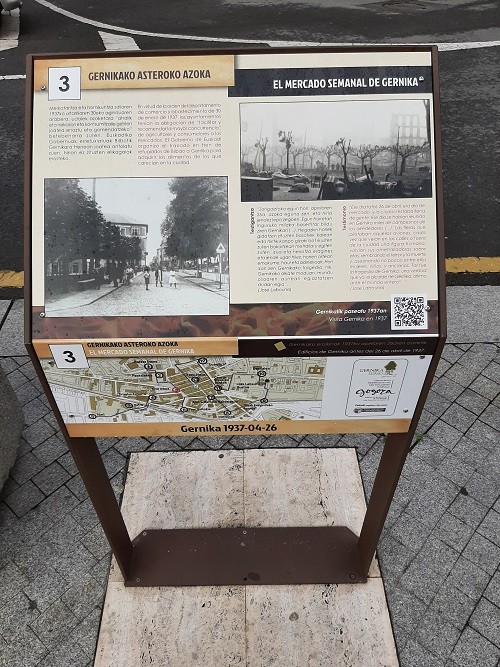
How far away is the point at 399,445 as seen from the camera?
2.06 meters

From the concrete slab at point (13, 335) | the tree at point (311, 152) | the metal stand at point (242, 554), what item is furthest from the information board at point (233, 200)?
the concrete slab at point (13, 335)

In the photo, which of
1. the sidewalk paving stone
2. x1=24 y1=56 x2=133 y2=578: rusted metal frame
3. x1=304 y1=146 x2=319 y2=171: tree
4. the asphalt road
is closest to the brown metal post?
x1=24 y1=56 x2=133 y2=578: rusted metal frame

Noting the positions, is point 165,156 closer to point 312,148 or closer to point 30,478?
point 312,148

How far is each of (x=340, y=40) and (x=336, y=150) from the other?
7.24 metres

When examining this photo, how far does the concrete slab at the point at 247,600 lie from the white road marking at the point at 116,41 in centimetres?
675

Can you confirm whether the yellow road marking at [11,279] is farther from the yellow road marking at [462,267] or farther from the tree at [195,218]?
the tree at [195,218]

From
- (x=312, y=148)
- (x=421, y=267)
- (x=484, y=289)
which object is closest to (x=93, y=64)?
(x=312, y=148)

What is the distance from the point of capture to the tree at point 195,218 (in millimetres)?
1652

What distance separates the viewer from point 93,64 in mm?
1655

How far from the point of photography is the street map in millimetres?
1762

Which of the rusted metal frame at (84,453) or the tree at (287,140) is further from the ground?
the tree at (287,140)

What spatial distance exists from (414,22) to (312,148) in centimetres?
817

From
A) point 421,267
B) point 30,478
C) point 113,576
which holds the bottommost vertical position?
point 113,576

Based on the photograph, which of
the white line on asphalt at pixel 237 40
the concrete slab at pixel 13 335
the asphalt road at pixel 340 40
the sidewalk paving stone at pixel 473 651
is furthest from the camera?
the white line on asphalt at pixel 237 40
